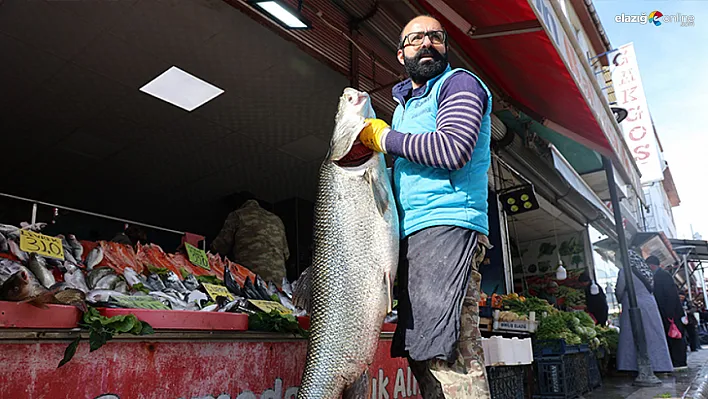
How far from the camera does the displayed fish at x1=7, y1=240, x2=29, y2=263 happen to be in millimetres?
2754

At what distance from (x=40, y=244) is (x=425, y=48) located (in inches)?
97.1

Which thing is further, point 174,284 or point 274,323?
point 174,284

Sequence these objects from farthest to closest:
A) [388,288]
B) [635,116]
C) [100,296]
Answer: [635,116]
[100,296]
[388,288]

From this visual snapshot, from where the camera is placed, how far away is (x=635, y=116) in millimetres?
17375

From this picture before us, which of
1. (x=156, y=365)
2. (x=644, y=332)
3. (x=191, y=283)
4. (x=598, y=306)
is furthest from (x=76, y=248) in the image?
(x=598, y=306)

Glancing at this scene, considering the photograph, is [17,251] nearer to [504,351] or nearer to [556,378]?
[504,351]

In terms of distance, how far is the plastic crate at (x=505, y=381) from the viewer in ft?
14.3

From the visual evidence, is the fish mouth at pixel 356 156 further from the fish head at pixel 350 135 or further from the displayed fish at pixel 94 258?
the displayed fish at pixel 94 258

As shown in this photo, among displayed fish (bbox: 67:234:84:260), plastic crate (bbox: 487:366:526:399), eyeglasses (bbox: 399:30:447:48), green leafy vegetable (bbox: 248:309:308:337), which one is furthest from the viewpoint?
plastic crate (bbox: 487:366:526:399)

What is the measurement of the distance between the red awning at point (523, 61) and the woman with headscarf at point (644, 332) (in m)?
2.83

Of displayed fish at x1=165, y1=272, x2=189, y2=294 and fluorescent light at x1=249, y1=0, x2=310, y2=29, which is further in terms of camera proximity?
fluorescent light at x1=249, y1=0, x2=310, y2=29

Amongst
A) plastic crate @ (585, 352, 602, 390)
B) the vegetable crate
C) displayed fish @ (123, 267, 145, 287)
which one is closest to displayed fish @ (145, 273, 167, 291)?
displayed fish @ (123, 267, 145, 287)

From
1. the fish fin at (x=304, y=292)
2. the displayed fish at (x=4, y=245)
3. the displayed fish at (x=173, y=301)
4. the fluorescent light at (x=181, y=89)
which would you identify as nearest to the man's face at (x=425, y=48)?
the fish fin at (x=304, y=292)

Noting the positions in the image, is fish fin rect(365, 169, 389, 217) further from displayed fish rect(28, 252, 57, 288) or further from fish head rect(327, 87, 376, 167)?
displayed fish rect(28, 252, 57, 288)
